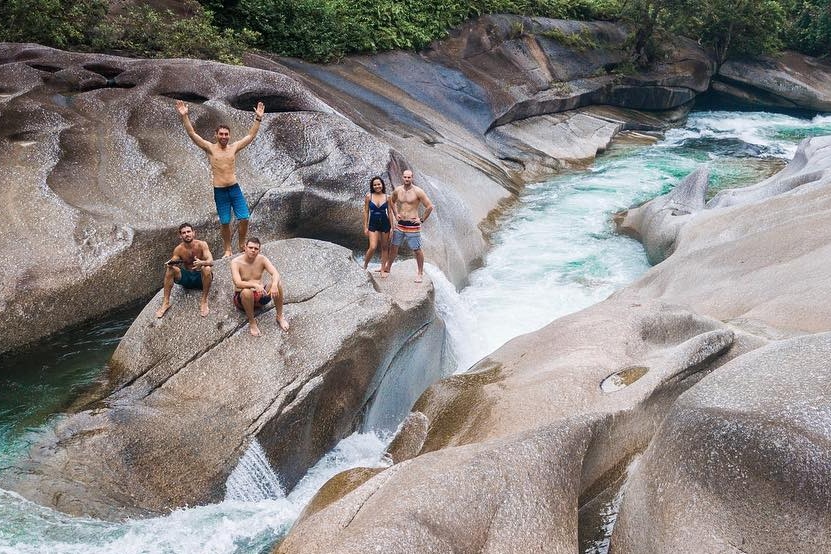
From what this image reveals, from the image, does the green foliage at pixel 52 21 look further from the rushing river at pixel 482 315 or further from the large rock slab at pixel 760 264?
the large rock slab at pixel 760 264

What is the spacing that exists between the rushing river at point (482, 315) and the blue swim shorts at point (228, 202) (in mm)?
Result: 1871

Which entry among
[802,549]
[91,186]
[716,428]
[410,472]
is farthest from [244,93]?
[802,549]

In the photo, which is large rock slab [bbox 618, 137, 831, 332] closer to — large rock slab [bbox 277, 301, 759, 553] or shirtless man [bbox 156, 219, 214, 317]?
large rock slab [bbox 277, 301, 759, 553]

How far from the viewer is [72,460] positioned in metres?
6.63

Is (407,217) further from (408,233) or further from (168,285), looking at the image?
(168,285)

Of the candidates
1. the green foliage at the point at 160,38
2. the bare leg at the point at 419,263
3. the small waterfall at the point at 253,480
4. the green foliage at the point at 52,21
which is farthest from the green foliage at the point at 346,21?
the small waterfall at the point at 253,480

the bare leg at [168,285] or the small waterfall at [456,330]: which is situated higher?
the bare leg at [168,285]

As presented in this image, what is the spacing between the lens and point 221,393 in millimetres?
7250

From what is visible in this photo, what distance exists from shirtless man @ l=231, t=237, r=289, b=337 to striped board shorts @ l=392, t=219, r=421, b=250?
2216 millimetres

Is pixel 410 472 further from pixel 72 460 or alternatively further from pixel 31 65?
pixel 31 65

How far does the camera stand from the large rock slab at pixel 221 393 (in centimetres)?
660

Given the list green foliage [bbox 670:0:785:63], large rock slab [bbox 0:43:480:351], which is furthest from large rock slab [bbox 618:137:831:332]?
green foliage [bbox 670:0:785:63]

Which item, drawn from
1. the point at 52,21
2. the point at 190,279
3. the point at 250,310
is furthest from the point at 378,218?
the point at 52,21

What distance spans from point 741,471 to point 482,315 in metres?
7.57
